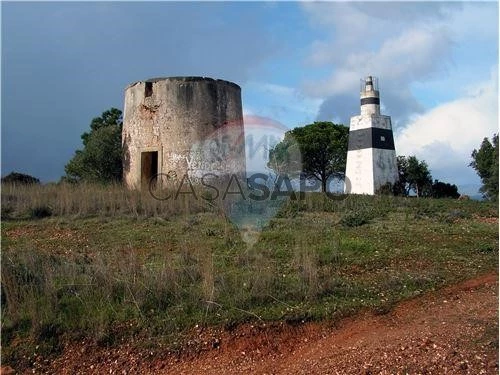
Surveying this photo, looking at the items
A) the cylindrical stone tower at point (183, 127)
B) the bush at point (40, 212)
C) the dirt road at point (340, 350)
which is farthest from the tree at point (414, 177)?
the dirt road at point (340, 350)

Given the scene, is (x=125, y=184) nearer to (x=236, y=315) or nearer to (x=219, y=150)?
(x=219, y=150)

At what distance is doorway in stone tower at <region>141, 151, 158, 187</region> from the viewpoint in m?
14.4

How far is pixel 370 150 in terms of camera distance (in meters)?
23.4

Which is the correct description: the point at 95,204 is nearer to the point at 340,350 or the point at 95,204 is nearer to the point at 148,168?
the point at 148,168

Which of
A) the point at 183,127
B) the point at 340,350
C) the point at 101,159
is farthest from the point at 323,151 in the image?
the point at 340,350

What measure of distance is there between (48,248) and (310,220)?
4.67 meters

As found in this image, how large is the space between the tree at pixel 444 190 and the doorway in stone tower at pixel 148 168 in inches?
566

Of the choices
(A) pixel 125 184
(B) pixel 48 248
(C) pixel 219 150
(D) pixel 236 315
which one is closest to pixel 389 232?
(D) pixel 236 315

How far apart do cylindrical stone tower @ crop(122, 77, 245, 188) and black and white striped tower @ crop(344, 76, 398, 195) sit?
409 inches

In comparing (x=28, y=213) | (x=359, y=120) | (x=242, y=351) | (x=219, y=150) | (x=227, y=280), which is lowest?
(x=242, y=351)

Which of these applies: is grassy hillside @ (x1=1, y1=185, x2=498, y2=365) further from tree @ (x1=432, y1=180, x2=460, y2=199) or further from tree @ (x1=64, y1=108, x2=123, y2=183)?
tree @ (x1=432, y1=180, x2=460, y2=199)

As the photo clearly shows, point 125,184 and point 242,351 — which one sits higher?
point 125,184

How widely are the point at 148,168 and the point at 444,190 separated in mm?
15431

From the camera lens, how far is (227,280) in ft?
18.7
